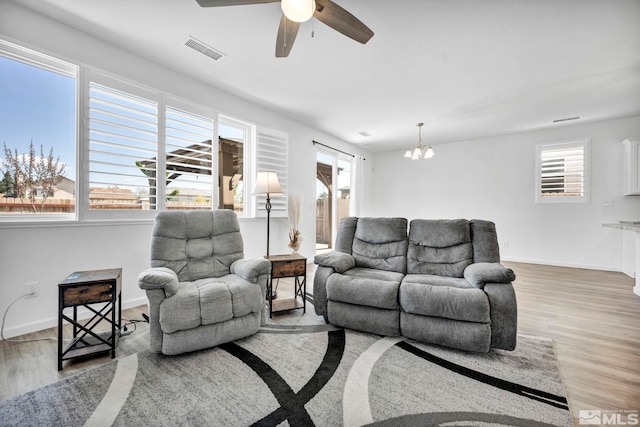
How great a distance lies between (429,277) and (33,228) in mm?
3352

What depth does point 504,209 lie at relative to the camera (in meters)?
5.62

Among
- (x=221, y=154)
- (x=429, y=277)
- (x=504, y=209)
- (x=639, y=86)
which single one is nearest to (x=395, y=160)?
(x=504, y=209)

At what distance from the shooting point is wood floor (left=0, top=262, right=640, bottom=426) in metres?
1.59

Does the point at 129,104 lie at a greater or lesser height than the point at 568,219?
greater

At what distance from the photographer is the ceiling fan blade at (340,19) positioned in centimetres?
166

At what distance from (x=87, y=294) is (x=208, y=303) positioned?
809 millimetres

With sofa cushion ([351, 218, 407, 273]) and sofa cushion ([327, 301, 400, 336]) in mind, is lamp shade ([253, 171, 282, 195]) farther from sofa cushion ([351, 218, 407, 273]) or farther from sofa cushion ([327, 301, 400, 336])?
sofa cushion ([327, 301, 400, 336])

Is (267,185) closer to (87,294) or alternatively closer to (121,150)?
(121,150)

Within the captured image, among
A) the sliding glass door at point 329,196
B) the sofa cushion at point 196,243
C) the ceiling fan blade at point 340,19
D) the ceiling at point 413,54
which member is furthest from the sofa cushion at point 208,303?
the sliding glass door at point 329,196

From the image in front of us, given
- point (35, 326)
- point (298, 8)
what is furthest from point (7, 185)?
point (298, 8)

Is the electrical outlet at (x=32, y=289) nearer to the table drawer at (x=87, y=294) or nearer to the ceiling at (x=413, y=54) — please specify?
the table drawer at (x=87, y=294)

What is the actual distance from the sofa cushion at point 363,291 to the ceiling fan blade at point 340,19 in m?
1.87

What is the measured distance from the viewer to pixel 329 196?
609cm

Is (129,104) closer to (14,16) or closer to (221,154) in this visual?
(14,16)
